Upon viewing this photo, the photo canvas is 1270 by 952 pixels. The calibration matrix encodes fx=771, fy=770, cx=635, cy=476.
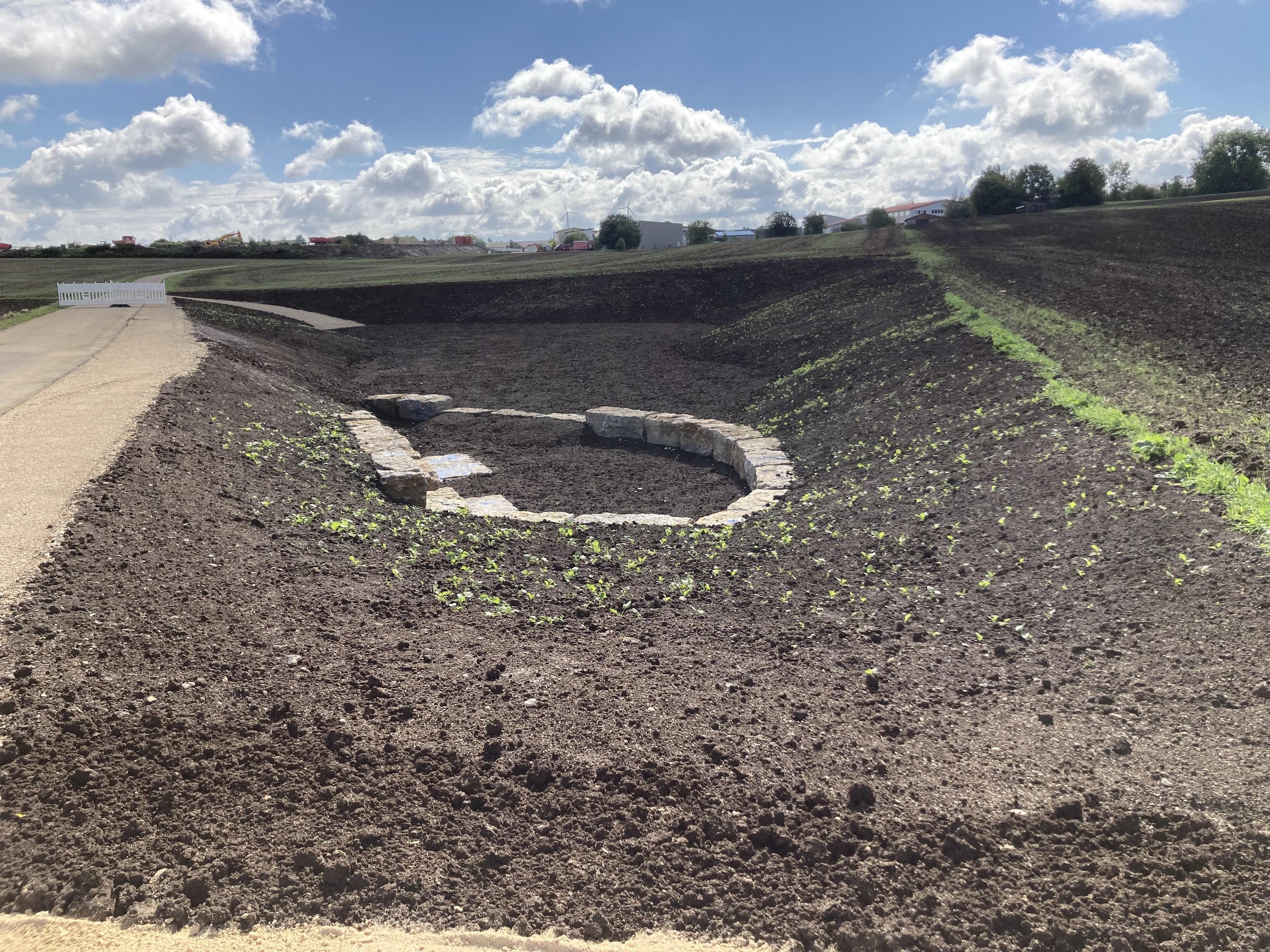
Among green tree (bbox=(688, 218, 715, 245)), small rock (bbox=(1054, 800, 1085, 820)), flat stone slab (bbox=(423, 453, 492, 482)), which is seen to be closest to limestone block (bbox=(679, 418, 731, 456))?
flat stone slab (bbox=(423, 453, 492, 482))

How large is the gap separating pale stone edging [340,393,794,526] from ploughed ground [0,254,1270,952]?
1.69ft

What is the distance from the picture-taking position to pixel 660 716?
3836 mm

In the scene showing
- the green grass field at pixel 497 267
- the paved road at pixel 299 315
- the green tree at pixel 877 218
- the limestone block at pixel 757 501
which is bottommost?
the limestone block at pixel 757 501

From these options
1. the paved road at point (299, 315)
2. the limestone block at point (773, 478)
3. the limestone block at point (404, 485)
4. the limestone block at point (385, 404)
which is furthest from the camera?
the paved road at point (299, 315)

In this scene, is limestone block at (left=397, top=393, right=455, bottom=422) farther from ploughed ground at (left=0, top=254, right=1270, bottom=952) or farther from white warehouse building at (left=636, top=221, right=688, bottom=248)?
white warehouse building at (left=636, top=221, right=688, bottom=248)

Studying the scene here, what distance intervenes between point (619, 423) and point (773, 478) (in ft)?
12.0

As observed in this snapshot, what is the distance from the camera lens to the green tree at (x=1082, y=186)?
44688 mm

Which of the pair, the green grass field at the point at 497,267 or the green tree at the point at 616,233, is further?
the green tree at the point at 616,233

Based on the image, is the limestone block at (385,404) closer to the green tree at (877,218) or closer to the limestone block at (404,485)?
the limestone block at (404,485)

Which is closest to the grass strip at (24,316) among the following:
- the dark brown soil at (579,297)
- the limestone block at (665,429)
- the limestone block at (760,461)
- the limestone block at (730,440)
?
the dark brown soil at (579,297)

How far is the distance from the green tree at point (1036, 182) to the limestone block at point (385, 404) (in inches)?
1785

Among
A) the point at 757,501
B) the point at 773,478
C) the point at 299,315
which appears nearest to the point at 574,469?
the point at 773,478

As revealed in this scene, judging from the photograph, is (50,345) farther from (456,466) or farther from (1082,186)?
(1082,186)

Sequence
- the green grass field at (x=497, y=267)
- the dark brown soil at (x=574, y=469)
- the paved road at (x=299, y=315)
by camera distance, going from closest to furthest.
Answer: the dark brown soil at (x=574, y=469)
the paved road at (x=299, y=315)
the green grass field at (x=497, y=267)
